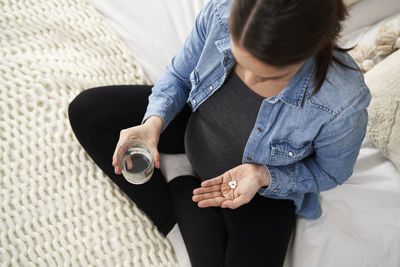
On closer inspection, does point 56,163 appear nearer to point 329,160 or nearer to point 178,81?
point 178,81

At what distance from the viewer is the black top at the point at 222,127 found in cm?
83

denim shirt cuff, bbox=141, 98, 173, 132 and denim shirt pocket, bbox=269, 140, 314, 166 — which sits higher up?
denim shirt cuff, bbox=141, 98, 173, 132

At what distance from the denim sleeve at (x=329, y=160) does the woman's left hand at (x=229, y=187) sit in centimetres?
3

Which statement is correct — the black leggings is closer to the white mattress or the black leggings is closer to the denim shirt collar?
the white mattress

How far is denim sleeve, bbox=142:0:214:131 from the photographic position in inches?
35.0

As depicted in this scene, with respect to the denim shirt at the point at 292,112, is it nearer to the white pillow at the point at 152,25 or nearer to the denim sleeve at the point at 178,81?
the denim sleeve at the point at 178,81

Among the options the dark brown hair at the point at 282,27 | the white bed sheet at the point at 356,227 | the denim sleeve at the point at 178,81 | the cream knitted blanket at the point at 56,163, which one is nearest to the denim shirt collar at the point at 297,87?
the dark brown hair at the point at 282,27

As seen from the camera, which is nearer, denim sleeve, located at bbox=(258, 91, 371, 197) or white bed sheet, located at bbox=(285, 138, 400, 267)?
denim sleeve, located at bbox=(258, 91, 371, 197)

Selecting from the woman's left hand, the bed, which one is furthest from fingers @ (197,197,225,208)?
the bed

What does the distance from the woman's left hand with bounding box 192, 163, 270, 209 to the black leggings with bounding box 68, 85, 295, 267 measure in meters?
0.09

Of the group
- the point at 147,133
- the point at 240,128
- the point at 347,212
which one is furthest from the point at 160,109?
the point at 347,212

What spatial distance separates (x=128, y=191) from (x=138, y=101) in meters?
0.26

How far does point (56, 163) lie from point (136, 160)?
291 mm

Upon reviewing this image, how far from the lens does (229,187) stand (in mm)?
864
